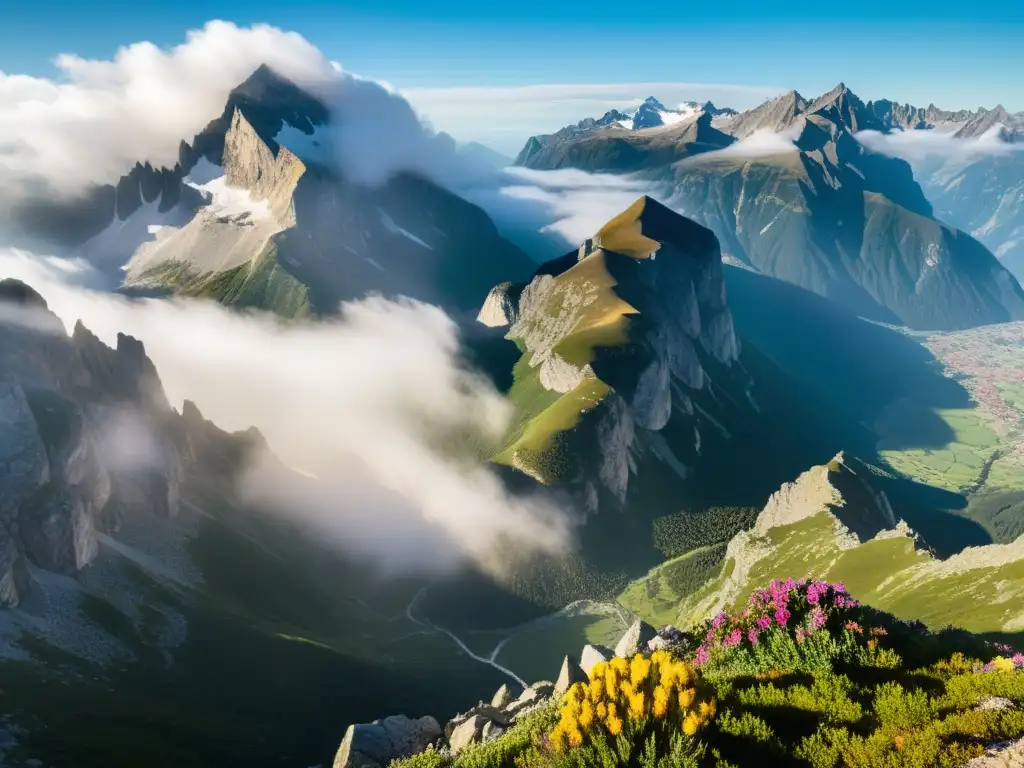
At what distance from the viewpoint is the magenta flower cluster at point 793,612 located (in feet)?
93.4

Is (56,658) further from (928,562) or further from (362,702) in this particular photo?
(928,562)

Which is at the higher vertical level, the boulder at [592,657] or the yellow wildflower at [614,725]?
the yellow wildflower at [614,725]

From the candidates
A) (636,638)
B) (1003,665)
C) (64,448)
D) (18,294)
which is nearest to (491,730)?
(636,638)

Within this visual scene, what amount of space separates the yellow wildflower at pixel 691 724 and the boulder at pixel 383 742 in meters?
27.5

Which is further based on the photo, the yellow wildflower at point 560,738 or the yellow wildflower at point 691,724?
the yellow wildflower at point 560,738

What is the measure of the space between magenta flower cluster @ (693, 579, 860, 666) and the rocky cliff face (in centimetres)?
Result: 13851

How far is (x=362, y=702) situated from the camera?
141 meters

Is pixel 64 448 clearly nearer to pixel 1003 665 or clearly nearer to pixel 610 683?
pixel 610 683

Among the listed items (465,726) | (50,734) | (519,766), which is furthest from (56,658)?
(519,766)

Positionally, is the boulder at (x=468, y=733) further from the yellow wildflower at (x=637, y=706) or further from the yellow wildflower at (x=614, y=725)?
the yellow wildflower at (x=637, y=706)

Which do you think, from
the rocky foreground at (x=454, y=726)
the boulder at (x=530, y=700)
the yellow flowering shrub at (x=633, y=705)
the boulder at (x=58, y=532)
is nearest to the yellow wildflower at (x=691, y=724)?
the yellow flowering shrub at (x=633, y=705)

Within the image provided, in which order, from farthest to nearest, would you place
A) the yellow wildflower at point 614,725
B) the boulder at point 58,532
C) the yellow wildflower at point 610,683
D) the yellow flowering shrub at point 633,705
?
1. the boulder at point 58,532
2. the yellow wildflower at point 610,683
3. the yellow flowering shrub at point 633,705
4. the yellow wildflower at point 614,725

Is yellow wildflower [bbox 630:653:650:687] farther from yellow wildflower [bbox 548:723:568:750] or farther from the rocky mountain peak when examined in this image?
the rocky mountain peak

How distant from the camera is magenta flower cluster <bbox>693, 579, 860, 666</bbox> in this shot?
2847 centimetres
